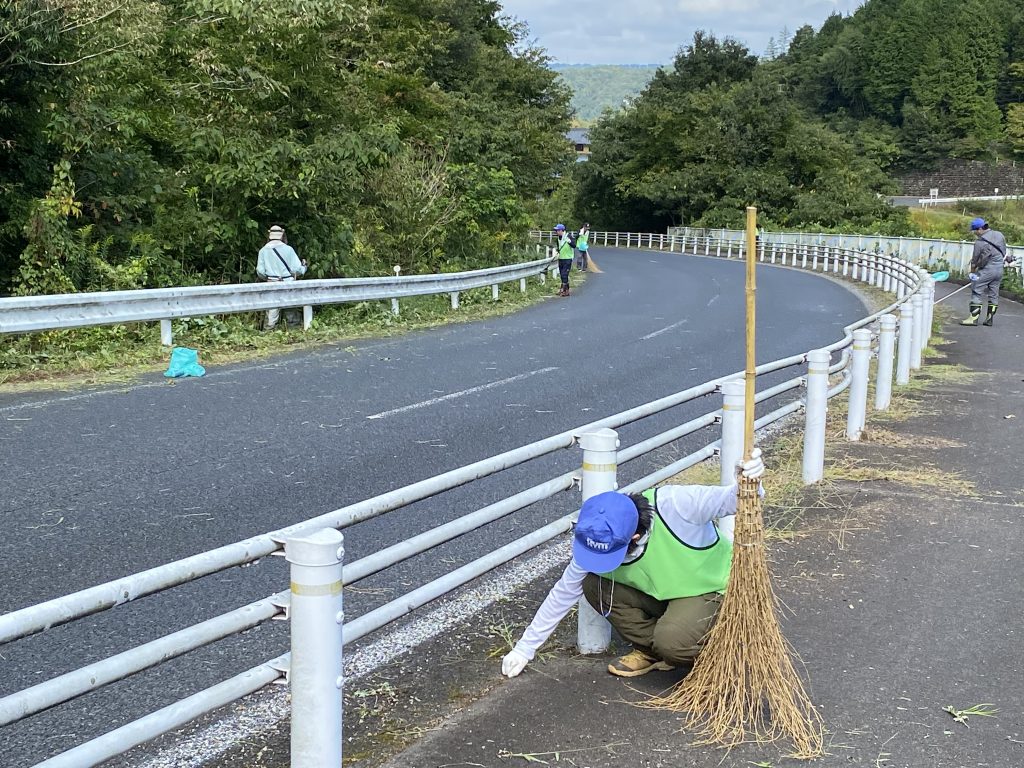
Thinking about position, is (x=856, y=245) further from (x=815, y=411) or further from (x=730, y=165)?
(x=815, y=411)

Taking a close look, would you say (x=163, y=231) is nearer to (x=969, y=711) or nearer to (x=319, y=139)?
(x=319, y=139)

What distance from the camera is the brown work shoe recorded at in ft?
13.0

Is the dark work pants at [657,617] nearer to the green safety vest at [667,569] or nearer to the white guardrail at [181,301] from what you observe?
the green safety vest at [667,569]

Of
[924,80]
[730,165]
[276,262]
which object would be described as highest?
[924,80]

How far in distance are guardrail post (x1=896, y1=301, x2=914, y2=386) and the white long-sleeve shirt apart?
8.02 m

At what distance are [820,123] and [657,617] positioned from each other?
92.8m

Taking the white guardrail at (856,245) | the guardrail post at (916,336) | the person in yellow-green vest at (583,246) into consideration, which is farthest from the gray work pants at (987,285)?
the person in yellow-green vest at (583,246)

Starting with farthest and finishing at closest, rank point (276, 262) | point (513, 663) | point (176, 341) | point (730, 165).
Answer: point (730, 165)
point (276, 262)
point (176, 341)
point (513, 663)

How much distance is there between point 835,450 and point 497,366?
4.68m

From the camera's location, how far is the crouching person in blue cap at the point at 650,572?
3.68 meters

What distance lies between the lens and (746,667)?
3625 mm

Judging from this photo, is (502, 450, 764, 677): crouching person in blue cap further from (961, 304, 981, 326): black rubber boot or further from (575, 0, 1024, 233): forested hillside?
(575, 0, 1024, 233): forested hillside

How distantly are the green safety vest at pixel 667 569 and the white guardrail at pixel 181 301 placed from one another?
27.6 ft

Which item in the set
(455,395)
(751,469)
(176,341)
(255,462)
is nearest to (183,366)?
(176,341)
